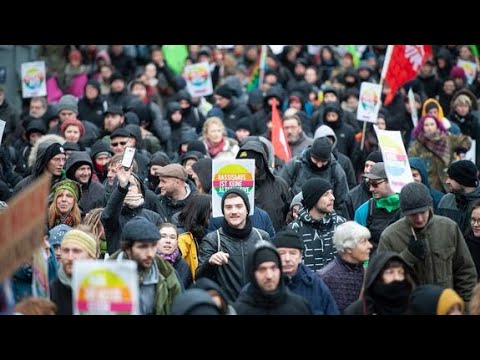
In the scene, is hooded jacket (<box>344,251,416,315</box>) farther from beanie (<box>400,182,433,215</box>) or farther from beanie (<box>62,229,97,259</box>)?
beanie (<box>62,229,97,259</box>)

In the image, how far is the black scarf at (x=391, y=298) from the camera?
825cm

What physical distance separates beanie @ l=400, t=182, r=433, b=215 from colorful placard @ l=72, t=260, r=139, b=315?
312cm

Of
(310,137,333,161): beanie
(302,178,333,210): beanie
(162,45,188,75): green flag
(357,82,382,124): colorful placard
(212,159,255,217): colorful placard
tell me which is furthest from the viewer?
(162,45,188,75): green flag

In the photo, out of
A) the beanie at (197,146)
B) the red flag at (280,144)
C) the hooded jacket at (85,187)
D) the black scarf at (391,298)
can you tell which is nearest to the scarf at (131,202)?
the hooded jacket at (85,187)

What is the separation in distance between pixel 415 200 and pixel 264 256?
1815 mm

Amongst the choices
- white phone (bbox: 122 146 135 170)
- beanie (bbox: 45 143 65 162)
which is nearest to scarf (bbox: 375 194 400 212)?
white phone (bbox: 122 146 135 170)

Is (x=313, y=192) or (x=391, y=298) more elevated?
(x=313, y=192)

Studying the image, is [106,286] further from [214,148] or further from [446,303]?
[214,148]

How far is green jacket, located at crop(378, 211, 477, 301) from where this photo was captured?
9523 mm

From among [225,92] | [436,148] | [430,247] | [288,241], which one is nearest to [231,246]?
[288,241]

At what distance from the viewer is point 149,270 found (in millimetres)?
8523

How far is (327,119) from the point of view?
54.3ft
